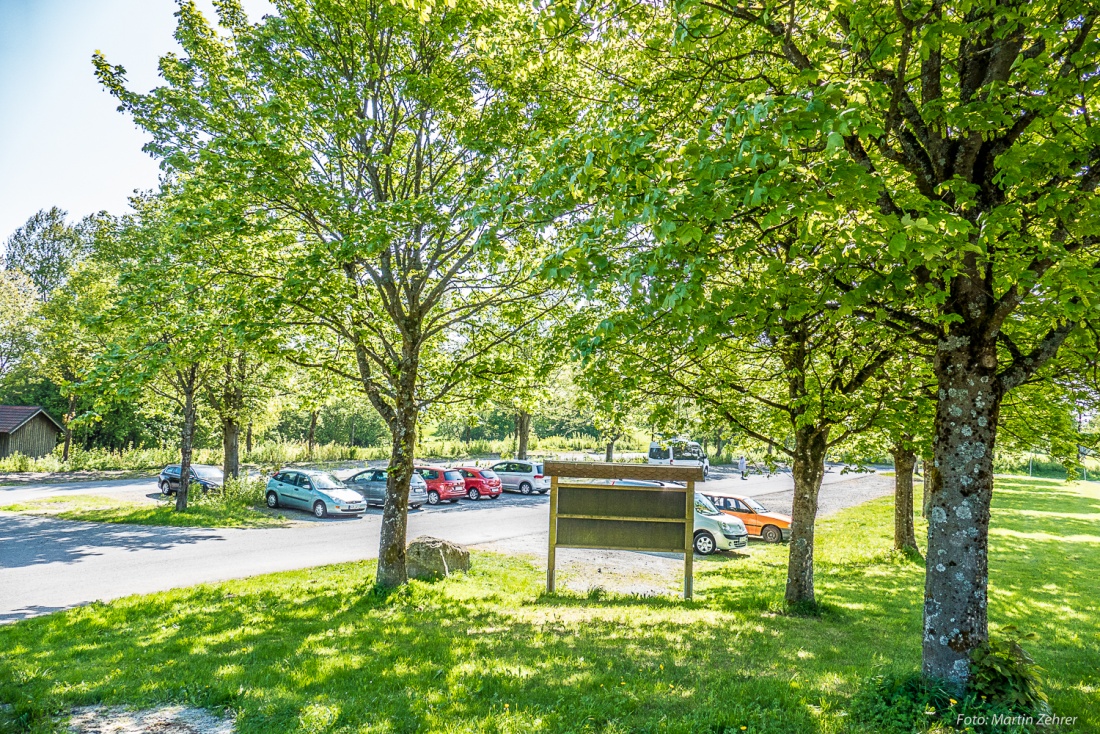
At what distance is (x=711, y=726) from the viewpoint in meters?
4.50

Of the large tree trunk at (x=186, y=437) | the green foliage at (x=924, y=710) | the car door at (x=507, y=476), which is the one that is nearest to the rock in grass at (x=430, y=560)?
the green foliage at (x=924, y=710)

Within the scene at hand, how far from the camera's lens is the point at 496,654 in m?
6.36

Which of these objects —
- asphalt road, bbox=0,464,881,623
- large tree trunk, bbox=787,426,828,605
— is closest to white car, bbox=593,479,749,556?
asphalt road, bbox=0,464,881,623

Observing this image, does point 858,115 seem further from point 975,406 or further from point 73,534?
point 73,534

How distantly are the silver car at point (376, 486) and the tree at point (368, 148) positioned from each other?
45.2ft

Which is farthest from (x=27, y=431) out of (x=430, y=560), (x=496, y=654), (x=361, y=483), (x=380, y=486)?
(x=496, y=654)

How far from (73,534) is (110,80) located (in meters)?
11.7

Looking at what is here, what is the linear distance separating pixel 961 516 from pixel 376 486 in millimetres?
21631

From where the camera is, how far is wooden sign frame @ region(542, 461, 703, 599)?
33.6 ft

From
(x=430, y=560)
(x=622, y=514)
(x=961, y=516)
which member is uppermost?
(x=961, y=516)

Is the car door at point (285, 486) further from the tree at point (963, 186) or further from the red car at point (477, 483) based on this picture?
the tree at point (963, 186)

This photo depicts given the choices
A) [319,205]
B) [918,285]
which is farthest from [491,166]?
[918,285]

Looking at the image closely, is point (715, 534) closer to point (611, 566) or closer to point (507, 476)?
point (611, 566)

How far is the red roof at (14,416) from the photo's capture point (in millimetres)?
33931
